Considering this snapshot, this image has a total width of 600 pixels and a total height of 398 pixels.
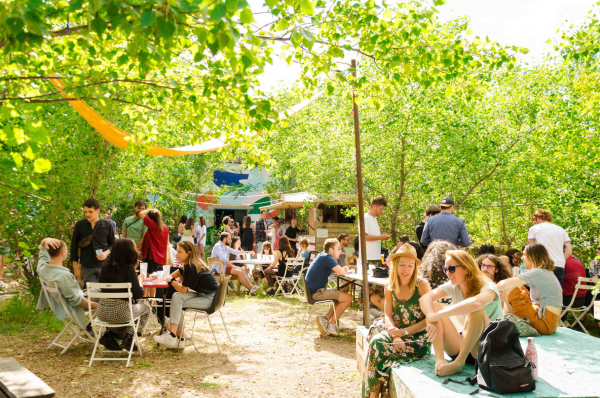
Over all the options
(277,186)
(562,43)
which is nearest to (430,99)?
(562,43)

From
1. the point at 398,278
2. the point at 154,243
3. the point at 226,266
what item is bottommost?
the point at 226,266

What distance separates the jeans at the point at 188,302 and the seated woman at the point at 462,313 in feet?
9.72

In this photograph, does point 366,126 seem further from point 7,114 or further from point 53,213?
Answer: point 7,114

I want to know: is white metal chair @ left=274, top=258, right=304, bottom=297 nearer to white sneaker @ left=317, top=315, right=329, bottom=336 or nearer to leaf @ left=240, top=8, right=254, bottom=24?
white sneaker @ left=317, top=315, right=329, bottom=336

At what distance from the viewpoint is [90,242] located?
6.60 metres

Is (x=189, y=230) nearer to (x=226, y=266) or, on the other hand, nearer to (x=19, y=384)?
(x=226, y=266)

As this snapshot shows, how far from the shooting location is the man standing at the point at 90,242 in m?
6.57

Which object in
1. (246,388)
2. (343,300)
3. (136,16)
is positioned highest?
(136,16)

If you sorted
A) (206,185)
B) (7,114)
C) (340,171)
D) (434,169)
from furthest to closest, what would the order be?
(206,185)
(340,171)
(434,169)
(7,114)

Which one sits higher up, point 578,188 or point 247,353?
point 578,188

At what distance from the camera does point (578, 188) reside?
26.8ft

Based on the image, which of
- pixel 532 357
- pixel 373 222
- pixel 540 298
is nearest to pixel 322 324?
pixel 373 222

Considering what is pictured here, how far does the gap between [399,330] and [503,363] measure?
977 millimetres

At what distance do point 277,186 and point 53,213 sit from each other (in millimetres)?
15332
